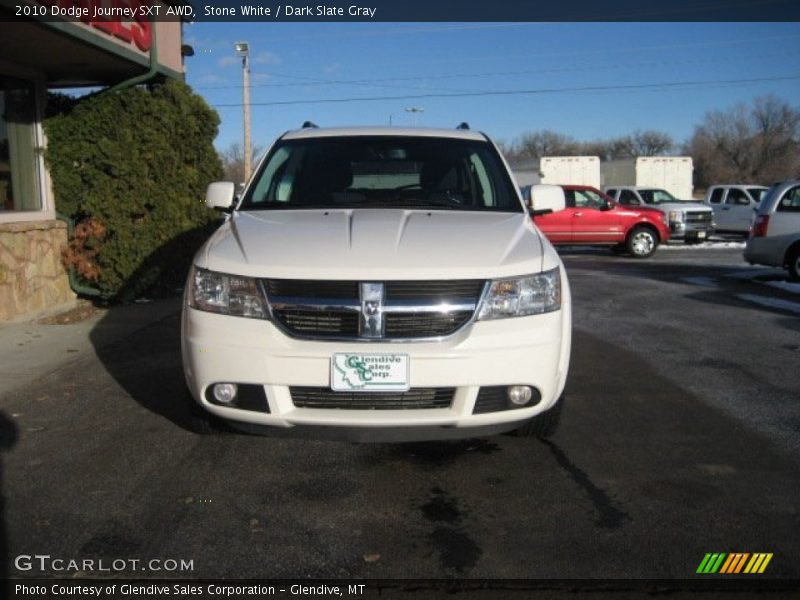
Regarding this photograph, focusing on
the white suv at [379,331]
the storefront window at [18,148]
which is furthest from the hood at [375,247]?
the storefront window at [18,148]

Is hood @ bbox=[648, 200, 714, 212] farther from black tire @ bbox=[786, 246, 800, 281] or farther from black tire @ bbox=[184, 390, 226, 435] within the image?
black tire @ bbox=[184, 390, 226, 435]

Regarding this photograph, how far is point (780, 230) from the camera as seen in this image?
12.4 meters

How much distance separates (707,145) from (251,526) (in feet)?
250

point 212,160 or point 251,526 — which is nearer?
point 251,526

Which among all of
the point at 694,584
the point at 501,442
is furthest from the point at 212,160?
the point at 694,584

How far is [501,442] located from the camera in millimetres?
4340

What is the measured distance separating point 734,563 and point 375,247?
2023mm

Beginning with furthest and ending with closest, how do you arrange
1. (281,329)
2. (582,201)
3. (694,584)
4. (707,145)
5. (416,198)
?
1. (707,145)
2. (582,201)
3. (416,198)
4. (281,329)
5. (694,584)

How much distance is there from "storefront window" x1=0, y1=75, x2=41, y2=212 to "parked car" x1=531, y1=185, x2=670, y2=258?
13223 millimetres

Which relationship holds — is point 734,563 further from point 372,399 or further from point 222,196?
point 222,196

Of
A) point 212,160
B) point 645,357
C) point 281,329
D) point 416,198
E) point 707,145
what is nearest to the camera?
point 281,329

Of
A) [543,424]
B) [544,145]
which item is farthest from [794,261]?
[544,145]

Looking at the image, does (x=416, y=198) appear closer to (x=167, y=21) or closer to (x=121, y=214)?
(x=121, y=214)

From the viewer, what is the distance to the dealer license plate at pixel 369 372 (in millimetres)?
3389
